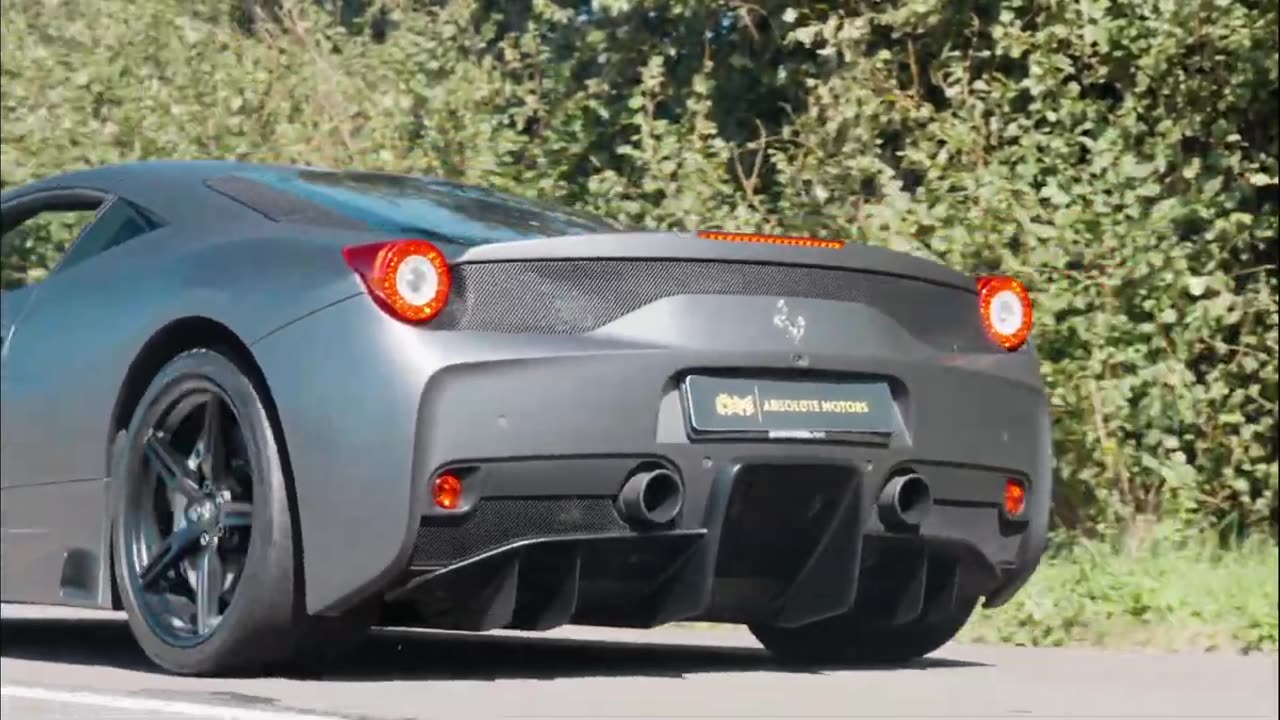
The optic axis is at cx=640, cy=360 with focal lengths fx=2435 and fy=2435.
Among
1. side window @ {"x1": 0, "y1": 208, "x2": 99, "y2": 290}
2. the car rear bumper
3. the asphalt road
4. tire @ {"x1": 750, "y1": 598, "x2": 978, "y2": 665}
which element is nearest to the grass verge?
the asphalt road

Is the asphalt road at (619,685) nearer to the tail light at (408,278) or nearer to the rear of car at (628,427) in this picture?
the rear of car at (628,427)

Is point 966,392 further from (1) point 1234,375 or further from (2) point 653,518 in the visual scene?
(1) point 1234,375

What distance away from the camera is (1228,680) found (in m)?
A: 6.28

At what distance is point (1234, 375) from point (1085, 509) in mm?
863

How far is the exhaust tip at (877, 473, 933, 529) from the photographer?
5.68m

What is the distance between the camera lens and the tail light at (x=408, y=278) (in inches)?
208

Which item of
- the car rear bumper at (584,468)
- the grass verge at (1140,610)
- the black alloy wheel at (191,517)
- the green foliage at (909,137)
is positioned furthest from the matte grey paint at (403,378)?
the green foliage at (909,137)

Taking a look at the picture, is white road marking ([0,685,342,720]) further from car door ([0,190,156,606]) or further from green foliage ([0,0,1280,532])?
green foliage ([0,0,1280,532])

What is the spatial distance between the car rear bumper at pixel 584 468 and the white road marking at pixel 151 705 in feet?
1.41

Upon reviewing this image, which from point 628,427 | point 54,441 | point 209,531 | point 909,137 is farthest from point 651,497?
point 909,137

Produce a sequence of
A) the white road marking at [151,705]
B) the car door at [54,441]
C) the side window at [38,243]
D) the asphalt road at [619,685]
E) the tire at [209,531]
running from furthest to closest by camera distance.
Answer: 1. the side window at [38,243]
2. the car door at [54,441]
3. the tire at [209,531]
4. the asphalt road at [619,685]
5. the white road marking at [151,705]

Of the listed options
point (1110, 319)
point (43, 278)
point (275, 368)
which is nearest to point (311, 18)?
point (1110, 319)

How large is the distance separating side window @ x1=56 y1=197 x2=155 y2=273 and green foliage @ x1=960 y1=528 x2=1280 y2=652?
298 cm

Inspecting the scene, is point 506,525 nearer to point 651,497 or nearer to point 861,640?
point 651,497
